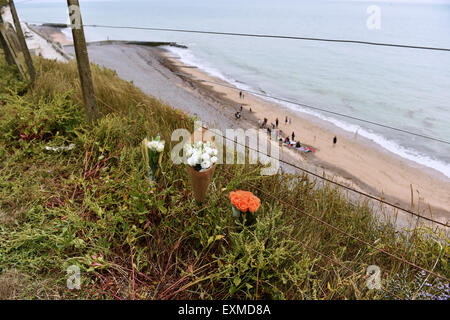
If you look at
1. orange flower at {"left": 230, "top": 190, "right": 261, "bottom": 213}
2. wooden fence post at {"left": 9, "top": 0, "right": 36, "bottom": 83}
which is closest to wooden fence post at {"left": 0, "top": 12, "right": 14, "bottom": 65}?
wooden fence post at {"left": 9, "top": 0, "right": 36, "bottom": 83}

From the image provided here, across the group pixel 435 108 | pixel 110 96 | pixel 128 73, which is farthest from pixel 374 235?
pixel 435 108

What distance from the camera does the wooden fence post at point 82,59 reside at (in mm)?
3047

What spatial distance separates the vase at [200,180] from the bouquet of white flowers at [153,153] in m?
0.43

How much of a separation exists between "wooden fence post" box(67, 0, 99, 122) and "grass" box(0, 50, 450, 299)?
0.30 metres

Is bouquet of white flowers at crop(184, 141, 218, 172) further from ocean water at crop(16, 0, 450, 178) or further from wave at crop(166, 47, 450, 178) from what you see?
wave at crop(166, 47, 450, 178)

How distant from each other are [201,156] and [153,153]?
573 mm

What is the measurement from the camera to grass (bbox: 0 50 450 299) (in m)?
1.76

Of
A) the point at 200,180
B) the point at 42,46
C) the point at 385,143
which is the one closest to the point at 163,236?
the point at 200,180

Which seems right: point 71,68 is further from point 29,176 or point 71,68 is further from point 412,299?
point 412,299

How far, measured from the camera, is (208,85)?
16.8m

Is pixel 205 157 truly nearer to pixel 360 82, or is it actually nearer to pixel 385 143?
pixel 385 143

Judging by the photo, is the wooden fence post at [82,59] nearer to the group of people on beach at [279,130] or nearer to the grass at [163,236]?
the grass at [163,236]

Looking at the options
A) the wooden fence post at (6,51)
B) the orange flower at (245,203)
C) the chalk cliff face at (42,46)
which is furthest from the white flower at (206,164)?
the chalk cliff face at (42,46)
